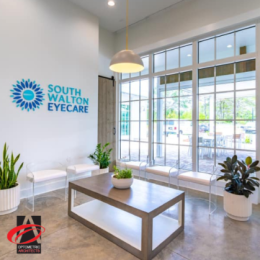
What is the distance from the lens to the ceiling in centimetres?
441

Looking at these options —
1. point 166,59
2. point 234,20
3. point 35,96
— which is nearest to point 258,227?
point 234,20

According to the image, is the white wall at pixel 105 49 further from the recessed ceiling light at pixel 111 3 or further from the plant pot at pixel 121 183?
the plant pot at pixel 121 183

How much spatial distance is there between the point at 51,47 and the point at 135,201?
144 inches

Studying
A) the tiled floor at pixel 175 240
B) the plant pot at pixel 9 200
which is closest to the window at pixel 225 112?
the tiled floor at pixel 175 240

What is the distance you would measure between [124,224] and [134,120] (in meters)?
3.43

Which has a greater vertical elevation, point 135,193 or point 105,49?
point 105,49

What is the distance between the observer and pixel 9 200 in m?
3.00

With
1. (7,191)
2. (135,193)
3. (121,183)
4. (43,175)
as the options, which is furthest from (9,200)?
(135,193)

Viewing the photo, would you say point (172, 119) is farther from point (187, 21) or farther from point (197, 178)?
point (187, 21)

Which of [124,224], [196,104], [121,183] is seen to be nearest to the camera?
[124,224]

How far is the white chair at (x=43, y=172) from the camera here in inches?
129

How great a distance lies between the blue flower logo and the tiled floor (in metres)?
1.95

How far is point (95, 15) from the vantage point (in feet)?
16.0

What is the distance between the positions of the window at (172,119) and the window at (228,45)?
573 mm
